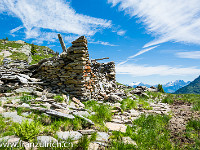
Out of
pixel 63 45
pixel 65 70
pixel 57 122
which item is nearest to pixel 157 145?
pixel 57 122

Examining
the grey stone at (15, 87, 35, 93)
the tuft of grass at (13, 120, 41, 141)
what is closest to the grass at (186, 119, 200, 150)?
the tuft of grass at (13, 120, 41, 141)

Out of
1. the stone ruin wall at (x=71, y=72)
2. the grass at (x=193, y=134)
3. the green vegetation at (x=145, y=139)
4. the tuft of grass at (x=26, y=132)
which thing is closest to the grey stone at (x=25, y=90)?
the stone ruin wall at (x=71, y=72)

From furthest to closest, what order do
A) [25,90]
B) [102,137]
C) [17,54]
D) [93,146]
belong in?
1. [17,54]
2. [25,90]
3. [102,137]
4. [93,146]

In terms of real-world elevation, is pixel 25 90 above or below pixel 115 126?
above

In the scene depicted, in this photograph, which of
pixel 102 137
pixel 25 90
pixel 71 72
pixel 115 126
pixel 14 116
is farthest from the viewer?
pixel 71 72

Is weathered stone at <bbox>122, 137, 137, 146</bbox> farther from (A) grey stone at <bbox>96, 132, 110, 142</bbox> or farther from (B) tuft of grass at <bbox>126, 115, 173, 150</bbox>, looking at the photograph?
(A) grey stone at <bbox>96, 132, 110, 142</bbox>

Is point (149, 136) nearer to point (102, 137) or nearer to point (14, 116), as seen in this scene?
point (102, 137)

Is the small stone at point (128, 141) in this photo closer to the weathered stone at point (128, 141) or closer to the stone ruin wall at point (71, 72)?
the weathered stone at point (128, 141)

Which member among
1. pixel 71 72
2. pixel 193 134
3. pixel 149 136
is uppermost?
pixel 71 72

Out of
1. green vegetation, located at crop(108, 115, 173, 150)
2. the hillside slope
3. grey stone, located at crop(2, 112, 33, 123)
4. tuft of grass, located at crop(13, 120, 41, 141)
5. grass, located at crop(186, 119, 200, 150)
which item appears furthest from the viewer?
the hillside slope

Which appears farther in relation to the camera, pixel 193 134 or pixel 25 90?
pixel 25 90

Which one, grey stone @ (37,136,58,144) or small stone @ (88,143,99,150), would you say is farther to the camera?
small stone @ (88,143,99,150)

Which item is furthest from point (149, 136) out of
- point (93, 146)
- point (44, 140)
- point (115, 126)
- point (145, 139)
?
point (44, 140)

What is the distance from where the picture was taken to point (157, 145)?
4367 millimetres
